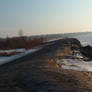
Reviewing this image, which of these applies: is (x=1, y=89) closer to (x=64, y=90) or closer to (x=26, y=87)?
(x=26, y=87)

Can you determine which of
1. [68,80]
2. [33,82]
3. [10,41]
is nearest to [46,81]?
[33,82]

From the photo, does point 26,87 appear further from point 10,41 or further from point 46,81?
point 10,41

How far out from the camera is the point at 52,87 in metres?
7.84

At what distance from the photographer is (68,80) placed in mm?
9336

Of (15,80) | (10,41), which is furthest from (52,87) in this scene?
(10,41)

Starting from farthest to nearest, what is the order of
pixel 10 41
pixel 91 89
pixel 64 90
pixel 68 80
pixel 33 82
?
pixel 10 41 < pixel 68 80 < pixel 33 82 < pixel 91 89 < pixel 64 90

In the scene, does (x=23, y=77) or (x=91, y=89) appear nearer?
(x=91, y=89)

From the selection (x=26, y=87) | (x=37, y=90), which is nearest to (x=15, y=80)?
(x=26, y=87)

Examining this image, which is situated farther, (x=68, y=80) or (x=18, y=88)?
(x=68, y=80)

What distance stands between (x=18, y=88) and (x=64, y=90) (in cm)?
198

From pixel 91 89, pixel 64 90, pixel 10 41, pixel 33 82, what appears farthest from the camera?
pixel 10 41

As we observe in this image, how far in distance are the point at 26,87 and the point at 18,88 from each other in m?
0.42

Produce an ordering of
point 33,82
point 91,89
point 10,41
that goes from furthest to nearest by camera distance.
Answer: point 10,41, point 33,82, point 91,89

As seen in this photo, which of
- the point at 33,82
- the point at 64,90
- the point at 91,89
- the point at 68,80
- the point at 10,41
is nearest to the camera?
the point at 64,90
